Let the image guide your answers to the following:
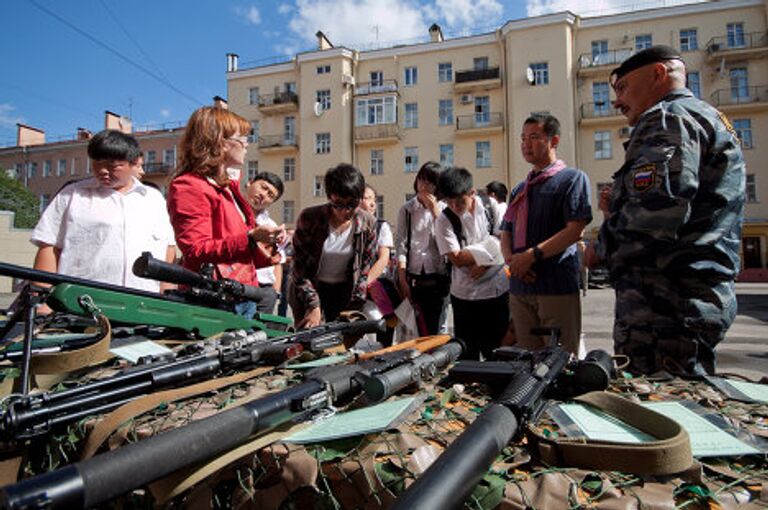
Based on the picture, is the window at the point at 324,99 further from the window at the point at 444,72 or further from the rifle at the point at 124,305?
the rifle at the point at 124,305

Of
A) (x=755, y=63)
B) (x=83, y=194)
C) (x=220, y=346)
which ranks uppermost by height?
(x=755, y=63)

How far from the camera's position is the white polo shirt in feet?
8.75

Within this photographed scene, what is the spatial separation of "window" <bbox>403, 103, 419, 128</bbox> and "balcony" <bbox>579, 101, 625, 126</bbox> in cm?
1031

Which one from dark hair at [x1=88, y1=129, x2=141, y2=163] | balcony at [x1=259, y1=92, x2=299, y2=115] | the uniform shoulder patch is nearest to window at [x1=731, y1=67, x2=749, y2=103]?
balcony at [x1=259, y1=92, x2=299, y2=115]

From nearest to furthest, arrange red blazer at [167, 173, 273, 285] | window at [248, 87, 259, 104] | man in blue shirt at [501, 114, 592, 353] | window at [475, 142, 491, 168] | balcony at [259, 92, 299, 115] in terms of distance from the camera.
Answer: red blazer at [167, 173, 273, 285]
man in blue shirt at [501, 114, 592, 353]
window at [475, 142, 491, 168]
balcony at [259, 92, 299, 115]
window at [248, 87, 259, 104]

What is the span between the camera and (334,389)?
1080 millimetres

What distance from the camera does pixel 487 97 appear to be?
29.2 meters

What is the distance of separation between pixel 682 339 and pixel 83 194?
3199mm

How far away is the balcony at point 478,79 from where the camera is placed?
2850 centimetres

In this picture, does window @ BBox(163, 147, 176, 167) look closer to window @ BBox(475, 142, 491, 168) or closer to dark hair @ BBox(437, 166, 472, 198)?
window @ BBox(475, 142, 491, 168)

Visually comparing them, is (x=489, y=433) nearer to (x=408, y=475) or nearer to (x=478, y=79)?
(x=408, y=475)

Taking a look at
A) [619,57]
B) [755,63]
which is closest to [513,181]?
[619,57]

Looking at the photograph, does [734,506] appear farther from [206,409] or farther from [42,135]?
[42,135]

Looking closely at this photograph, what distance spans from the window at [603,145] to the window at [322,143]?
673 inches
